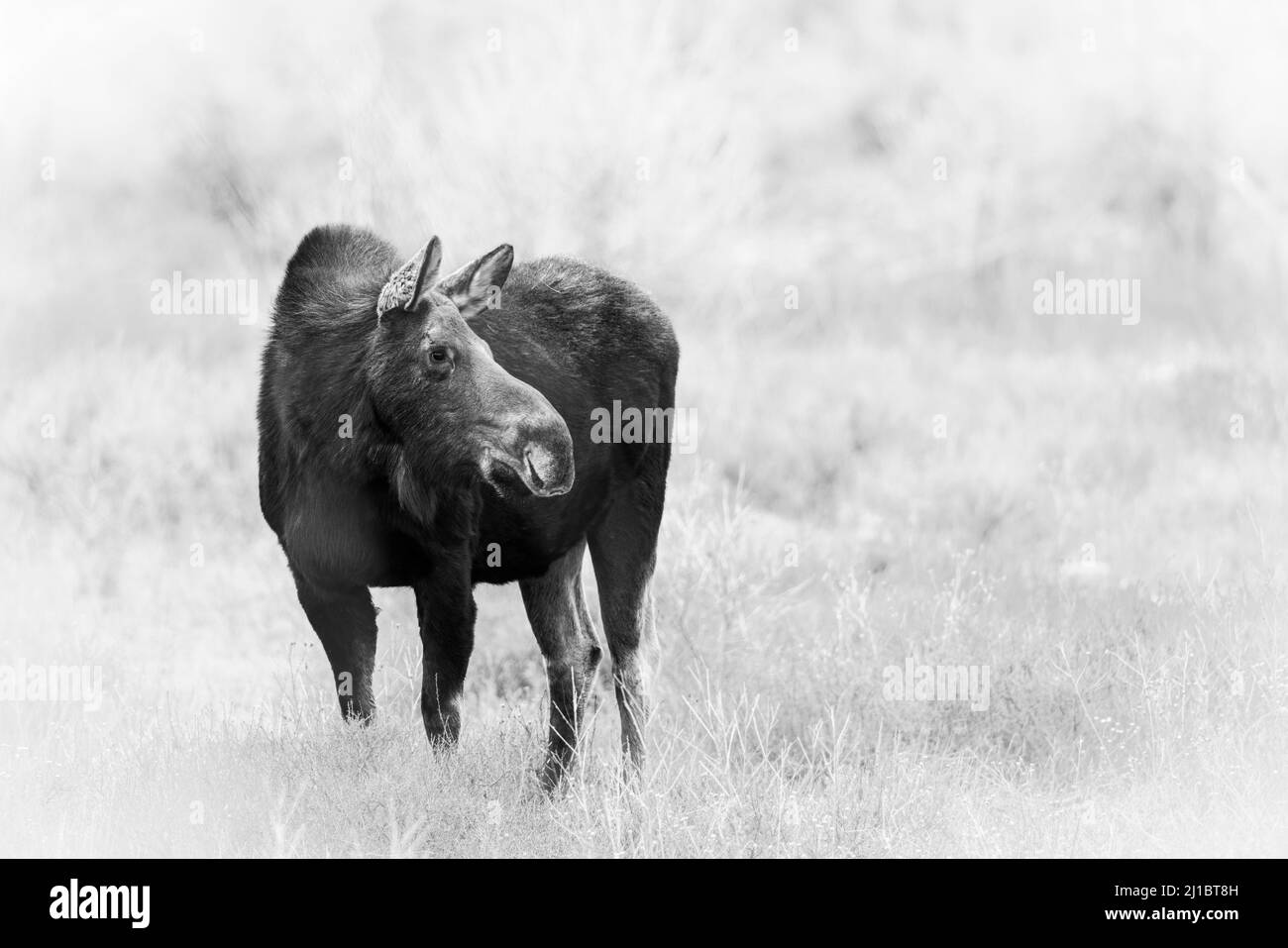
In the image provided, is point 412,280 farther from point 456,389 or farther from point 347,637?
point 347,637

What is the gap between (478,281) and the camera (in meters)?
5.68

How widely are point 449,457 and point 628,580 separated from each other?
1.58 meters

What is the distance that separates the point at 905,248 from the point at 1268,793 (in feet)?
36.3

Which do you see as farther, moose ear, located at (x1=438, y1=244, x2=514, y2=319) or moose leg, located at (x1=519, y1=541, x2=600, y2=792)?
moose leg, located at (x1=519, y1=541, x2=600, y2=792)

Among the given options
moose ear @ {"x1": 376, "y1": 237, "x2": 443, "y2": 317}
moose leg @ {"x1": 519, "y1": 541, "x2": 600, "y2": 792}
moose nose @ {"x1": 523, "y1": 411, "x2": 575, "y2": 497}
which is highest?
moose ear @ {"x1": 376, "y1": 237, "x2": 443, "y2": 317}

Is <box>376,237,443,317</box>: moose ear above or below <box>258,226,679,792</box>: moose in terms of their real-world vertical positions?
above

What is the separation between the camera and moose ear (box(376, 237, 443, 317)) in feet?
18.0

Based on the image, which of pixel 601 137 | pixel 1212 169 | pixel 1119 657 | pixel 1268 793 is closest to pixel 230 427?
pixel 601 137

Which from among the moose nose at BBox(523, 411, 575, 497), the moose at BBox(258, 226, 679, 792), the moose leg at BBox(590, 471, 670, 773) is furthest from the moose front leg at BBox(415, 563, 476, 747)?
the moose leg at BBox(590, 471, 670, 773)

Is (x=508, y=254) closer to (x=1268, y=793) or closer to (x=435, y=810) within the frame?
(x=435, y=810)

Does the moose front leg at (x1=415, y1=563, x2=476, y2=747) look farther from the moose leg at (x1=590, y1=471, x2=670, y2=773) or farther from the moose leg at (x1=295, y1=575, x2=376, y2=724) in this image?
the moose leg at (x1=590, y1=471, x2=670, y2=773)

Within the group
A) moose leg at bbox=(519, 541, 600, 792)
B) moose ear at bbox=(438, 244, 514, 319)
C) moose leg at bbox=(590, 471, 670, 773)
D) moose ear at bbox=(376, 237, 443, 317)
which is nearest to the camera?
moose ear at bbox=(376, 237, 443, 317)

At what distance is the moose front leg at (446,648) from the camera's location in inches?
224

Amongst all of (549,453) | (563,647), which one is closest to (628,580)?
(563,647)
